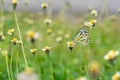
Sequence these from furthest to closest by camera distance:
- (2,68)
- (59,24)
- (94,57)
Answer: (59,24) < (94,57) < (2,68)

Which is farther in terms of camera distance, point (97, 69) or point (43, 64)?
point (43, 64)

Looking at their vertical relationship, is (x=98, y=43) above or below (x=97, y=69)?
above

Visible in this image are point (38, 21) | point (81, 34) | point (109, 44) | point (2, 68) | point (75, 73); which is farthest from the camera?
point (38, 21)

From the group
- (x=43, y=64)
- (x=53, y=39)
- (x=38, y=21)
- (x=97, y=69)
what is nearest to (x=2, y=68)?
(x=43, y=64)

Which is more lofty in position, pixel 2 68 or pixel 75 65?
pixel 75 65

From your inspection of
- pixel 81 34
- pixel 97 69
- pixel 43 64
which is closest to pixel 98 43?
pixel 43 64

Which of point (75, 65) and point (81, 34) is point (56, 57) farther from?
point (81, 34)

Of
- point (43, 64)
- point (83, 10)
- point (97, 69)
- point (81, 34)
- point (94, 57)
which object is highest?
point (83, 10)

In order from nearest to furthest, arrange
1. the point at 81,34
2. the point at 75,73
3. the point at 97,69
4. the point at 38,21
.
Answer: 1. the point at 97,69
2. the point at 81,34
3. the point at 75,73
4. the point at 38,21

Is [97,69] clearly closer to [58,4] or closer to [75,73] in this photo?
[75,73]

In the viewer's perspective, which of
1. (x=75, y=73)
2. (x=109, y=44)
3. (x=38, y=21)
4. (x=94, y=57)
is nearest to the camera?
(x=75, y=73)
